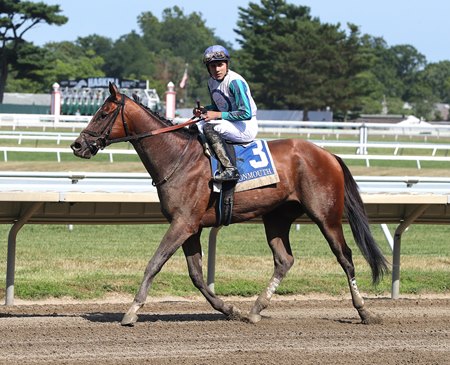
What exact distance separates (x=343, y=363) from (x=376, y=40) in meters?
176

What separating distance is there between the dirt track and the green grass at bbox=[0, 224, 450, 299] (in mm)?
905

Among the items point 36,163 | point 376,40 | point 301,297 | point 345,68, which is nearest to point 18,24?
point 345,68

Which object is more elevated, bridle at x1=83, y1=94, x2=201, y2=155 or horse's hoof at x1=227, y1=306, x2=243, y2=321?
bridle at x1=83, y1=94, x2=201, y2=155

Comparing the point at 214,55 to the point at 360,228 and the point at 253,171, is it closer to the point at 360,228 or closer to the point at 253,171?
the point at 253,171

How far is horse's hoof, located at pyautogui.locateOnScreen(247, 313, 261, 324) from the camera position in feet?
26.9

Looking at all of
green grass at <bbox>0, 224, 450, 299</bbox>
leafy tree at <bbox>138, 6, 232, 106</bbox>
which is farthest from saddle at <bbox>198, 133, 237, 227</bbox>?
leafy tree at <bbox>138, 6, 232, 106</bbox>

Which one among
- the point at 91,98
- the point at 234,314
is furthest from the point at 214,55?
the point at 91,98

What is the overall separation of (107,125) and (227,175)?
0.97 metres

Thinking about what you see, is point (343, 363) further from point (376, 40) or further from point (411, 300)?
point (376, 40)

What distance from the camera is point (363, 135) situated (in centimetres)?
2475

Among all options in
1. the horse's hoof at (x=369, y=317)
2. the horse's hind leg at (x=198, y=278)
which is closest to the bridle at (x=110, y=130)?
the horse's hind leg at (x=198, y=278)

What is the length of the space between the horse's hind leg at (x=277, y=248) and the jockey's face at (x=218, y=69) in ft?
4.19

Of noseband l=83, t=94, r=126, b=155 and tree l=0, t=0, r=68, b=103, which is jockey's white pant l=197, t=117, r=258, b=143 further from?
tree l=0, t=0, r=68, b=103

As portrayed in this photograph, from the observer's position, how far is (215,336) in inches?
295
